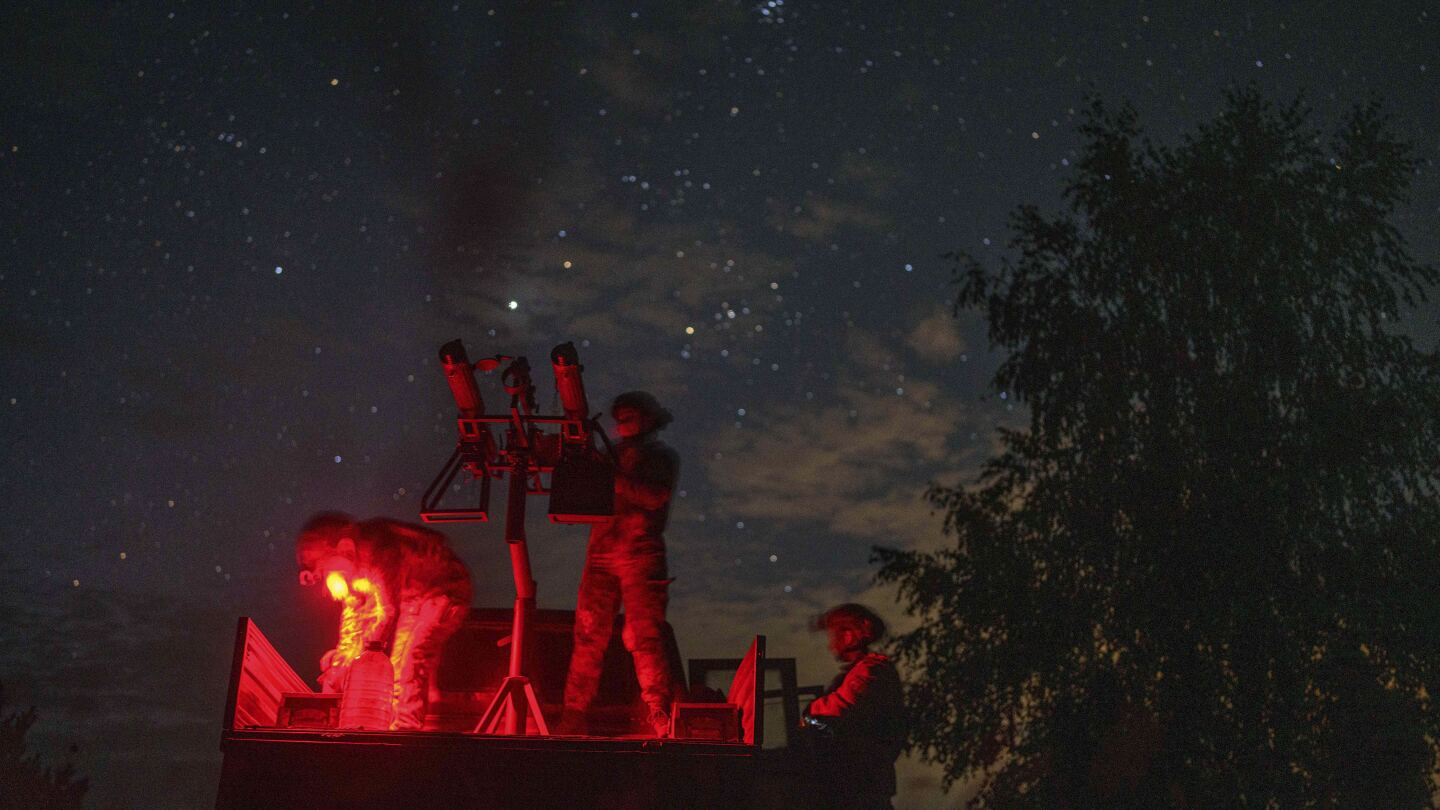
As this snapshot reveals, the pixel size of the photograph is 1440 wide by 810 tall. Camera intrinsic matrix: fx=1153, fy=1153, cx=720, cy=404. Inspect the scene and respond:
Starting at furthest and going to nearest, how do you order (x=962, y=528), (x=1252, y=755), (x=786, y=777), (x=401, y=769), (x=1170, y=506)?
(x=962, y=528)
(x=1170, y=506)
(x=1252, y=755)
(x=786, y=777)
(x=401, y=769)

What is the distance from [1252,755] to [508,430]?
11617 mm

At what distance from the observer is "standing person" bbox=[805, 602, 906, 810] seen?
6156 millimetres

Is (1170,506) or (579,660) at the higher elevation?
(1170,506)

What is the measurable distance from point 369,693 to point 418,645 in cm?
51

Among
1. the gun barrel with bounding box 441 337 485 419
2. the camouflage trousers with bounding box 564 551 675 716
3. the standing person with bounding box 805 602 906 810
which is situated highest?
the gun barrel with bounding box 441 337 485 419

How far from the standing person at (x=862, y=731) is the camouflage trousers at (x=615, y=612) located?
2.97 ft

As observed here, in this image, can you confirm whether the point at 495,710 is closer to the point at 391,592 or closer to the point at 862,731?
the point at 391,592

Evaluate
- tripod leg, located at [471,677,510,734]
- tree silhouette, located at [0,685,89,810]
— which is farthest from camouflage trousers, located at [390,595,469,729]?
tree silhouette, located at [0,685,89,810]

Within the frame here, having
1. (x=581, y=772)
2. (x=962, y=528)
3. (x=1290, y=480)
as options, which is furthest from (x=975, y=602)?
(x=581, y=772)

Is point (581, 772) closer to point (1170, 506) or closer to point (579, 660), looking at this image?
point (579, 660)

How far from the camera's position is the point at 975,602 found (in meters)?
15.7

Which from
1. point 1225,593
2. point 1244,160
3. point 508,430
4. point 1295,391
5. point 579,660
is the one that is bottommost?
point 579,660

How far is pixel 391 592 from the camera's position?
6105 mm

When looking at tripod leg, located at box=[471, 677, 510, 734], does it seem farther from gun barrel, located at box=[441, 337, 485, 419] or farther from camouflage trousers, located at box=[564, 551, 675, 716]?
gun barrel, located at box=[441, 337, 485, 419]
